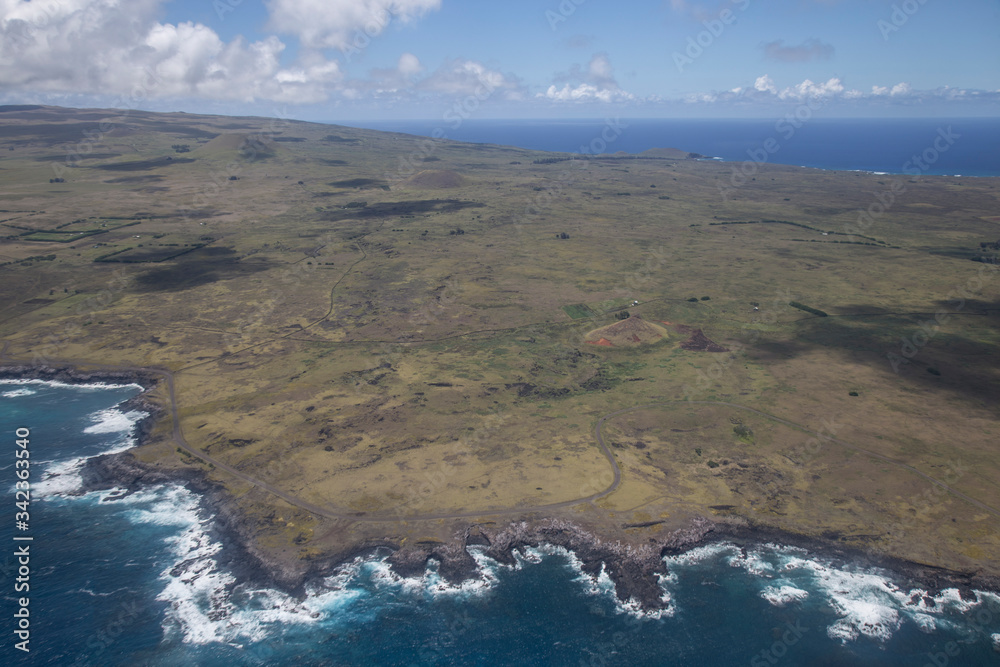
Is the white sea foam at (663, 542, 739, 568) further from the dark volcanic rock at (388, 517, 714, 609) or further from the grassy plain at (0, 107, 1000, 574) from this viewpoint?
the grassy plain at (0, 107, 1000, 574)

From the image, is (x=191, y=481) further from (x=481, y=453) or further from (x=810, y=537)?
(x=810, y=537)

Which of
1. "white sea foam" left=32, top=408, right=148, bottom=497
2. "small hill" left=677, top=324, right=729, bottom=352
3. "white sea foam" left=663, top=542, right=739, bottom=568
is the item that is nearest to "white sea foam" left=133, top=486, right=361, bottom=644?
"white sea foam" left=32, top=408, right=148, bottom=497

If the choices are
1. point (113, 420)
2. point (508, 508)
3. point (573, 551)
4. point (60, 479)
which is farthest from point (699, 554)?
point (113, 420)

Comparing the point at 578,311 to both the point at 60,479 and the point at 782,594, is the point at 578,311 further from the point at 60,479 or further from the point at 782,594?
the point at 60,479

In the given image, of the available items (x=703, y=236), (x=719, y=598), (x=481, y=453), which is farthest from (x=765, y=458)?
(x=703, y=236)

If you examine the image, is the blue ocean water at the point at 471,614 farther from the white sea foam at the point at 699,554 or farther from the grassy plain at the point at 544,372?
the grassy plain at the point at 544,372

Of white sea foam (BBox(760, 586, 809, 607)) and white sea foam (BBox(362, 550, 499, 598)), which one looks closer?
white sea foam (BBox(760, 586, 809, 607))
